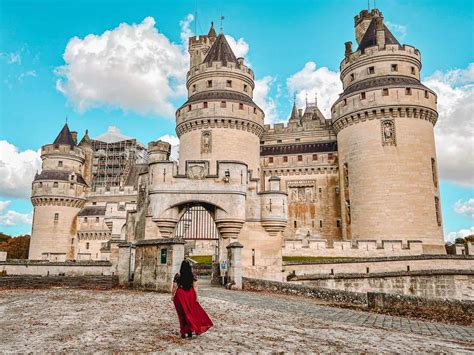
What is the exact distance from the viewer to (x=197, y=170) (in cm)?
1861

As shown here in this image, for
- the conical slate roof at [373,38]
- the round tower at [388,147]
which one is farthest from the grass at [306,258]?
the conical slate roof at [373,38]

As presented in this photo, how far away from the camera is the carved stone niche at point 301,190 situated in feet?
124

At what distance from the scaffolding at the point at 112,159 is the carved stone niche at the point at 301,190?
34.1 m

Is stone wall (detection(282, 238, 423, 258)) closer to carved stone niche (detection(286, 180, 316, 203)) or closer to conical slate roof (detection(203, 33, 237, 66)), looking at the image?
carved stone niche (detection(286, 180, 316, 203))

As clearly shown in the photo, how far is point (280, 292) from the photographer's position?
1498 centimetres

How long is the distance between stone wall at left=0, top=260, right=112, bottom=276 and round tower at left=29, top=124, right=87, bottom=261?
14.9 metres

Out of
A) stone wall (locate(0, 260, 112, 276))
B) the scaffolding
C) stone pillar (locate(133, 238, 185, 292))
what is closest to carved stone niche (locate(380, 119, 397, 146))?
stone wall (locate(0, 260, 112, 276))

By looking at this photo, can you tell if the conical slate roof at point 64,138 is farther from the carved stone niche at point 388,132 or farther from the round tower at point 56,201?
the carved stone niche at point 388,132

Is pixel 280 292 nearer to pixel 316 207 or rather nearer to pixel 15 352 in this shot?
pixel 15 352

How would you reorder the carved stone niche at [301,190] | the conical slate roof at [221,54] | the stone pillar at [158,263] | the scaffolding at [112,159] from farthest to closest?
1. the scaffolding at [112,159]
2. the carved stone niche at [301,190]
3. the conical slate roof at [221,54]
4. the stone pillar at [158,263]

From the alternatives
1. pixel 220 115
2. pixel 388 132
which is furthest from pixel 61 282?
pixel 388 132

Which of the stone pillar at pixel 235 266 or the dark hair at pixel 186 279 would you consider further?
the stone pillar at pixel 235 266

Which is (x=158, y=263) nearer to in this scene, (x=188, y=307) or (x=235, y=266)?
(x=235, y=266)

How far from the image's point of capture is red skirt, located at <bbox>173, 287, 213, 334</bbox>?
625cm
